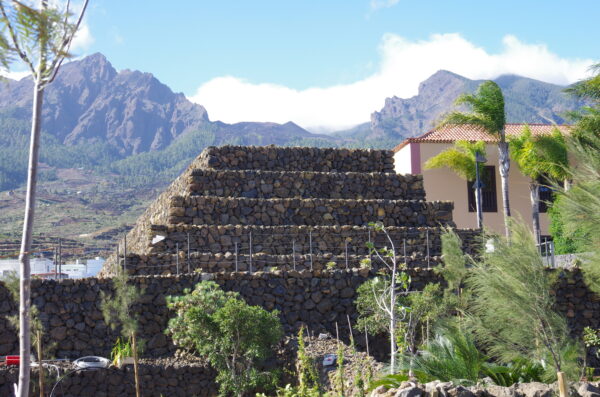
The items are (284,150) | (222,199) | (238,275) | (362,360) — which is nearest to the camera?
(362,360)

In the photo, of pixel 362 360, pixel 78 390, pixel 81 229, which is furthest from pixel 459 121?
pixel 81 229

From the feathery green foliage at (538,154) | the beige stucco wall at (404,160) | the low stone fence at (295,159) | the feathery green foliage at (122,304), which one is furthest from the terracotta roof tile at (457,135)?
the feathery green foliage at (122,304)

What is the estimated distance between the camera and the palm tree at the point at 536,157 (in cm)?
2552

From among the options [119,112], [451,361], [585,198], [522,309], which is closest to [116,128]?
[119,112]

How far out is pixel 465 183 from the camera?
2883 centimetres

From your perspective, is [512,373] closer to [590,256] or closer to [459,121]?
[590,256]

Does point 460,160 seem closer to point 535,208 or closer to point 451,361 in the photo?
point 535,208

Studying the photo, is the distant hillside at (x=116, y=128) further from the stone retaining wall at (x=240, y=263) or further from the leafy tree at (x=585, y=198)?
the leafy tree at (x=585, y=198)

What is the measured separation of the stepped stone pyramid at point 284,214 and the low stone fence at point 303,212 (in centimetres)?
3

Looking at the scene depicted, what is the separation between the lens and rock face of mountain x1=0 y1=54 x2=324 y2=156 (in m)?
144

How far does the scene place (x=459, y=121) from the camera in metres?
25.0

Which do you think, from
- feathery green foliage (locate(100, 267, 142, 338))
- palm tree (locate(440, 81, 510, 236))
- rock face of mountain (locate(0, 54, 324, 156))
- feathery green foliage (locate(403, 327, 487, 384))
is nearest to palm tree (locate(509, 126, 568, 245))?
palm tree (locate(440, 81, 510, 236))

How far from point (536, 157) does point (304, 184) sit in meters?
9.82

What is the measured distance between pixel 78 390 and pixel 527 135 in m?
20.7
